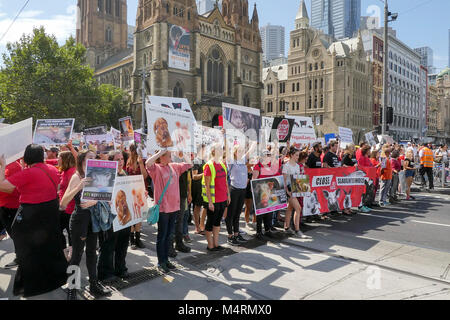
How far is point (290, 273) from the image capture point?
16.5ft

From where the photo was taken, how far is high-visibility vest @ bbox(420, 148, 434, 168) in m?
14.6

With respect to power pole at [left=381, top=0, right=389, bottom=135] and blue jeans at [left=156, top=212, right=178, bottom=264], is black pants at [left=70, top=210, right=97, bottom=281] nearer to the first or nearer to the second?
blue jeans at [left=156, top=212, right=178, bottom=264]

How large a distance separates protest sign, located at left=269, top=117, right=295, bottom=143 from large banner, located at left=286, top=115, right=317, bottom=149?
0.71 m

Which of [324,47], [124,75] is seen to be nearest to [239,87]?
[124,75]

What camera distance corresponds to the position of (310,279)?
15.8 ft

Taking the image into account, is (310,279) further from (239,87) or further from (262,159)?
(239,87)

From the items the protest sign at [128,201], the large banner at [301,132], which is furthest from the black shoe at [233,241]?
the large banner at [301,132]

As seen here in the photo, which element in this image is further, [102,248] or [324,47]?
[324,47]

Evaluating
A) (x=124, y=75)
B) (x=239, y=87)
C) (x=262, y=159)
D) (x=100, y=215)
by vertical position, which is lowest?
(x=100, y=215)

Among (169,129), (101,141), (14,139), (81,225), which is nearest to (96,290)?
(81,225)

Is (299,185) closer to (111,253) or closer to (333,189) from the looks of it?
(333,189)

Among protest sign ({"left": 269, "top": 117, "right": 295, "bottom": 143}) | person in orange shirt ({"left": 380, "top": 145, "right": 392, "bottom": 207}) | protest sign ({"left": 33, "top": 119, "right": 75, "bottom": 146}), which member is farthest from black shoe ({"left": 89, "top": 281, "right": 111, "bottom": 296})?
person in orange shirt ({"left": 380, "top": 145, "right": 392, "bottom": 207})
